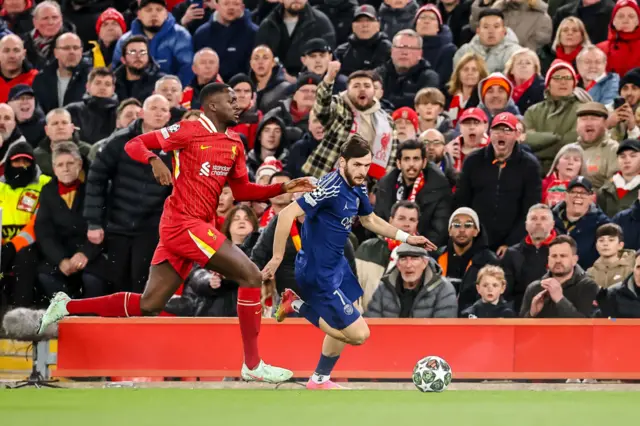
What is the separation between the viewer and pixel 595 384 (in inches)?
439

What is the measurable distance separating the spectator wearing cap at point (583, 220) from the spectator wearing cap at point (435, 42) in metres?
3.24

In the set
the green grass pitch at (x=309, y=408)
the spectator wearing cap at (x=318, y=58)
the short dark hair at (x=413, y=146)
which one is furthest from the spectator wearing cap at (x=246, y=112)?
the green grass pitch at (x=309, y=408)

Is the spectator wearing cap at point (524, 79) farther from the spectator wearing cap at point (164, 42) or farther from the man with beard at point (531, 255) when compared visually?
the spectator wearing cap at point (164, 42)

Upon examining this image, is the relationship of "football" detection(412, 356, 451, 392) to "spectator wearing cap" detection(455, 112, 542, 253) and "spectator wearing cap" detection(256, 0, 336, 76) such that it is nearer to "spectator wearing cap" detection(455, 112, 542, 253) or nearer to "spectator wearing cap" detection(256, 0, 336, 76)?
"spectator wearing cap" detection(455, 112, 542, 253)

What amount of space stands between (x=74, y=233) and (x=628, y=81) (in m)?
6.18

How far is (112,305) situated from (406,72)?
19.2 ft

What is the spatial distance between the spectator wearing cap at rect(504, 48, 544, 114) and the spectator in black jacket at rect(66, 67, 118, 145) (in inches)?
179

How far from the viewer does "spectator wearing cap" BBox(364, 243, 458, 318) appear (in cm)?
1177

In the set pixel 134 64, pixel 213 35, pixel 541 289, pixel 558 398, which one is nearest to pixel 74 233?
pixel 134 64

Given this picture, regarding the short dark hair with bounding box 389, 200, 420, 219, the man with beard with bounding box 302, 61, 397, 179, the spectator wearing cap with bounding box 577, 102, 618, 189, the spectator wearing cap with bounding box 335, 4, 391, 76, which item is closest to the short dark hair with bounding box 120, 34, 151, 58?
the spectator wearing cap with bounding box 335, 4, 391, 76

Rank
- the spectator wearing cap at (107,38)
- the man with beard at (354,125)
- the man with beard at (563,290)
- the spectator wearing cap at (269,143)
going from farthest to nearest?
the spectator wearing cap at (107,38), the spectator wearing cap at (269,143), the man with beard at (354,125), the man with beard at (563,290)

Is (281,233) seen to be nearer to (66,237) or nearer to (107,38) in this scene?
(66,237)

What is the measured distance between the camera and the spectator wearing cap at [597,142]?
43.5 feet

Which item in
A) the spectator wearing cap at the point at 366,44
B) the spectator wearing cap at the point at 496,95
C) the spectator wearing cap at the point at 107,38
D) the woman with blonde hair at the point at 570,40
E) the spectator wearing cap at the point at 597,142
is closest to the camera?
the spectator wearing cap at the point at 597,142
